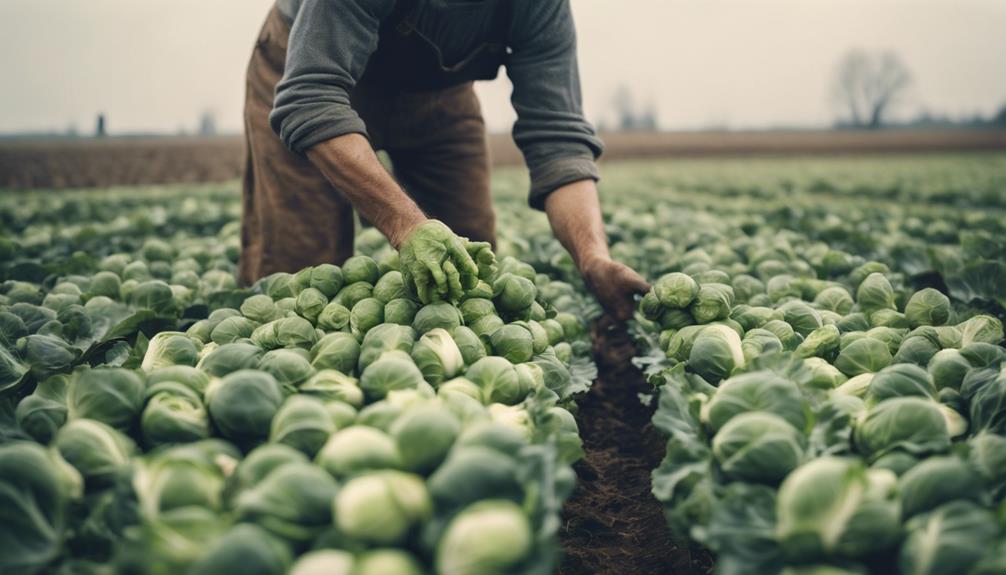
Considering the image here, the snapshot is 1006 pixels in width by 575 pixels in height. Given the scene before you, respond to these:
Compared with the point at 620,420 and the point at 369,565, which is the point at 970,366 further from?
the point at 369,565

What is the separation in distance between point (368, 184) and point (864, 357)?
246 centimetres

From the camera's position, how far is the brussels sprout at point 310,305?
11.0 ft

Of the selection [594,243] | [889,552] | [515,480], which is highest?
[594,243]

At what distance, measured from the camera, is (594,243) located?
4.32m

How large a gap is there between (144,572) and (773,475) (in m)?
1.73

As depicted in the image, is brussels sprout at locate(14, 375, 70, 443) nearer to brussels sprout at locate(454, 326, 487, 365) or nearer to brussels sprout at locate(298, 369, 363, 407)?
brussels sprout at locate(298, 369, 363, 407)

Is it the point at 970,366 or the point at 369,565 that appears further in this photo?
the point at 970,366

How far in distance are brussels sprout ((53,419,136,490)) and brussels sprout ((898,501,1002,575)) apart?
218 centimetres

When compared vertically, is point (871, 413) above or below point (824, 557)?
above

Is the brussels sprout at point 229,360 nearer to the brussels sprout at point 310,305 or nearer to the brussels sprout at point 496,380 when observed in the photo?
the brussels sprout at point 310,305

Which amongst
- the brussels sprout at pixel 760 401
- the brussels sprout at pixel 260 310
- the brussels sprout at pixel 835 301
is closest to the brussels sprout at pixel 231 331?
the brussels sprout at pixel 260 310

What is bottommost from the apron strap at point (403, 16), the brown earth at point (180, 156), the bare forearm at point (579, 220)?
the bare forearm at point (579, 220)

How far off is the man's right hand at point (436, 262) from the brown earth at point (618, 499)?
4.24 feet

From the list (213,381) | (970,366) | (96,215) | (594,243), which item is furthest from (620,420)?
(96,215)
